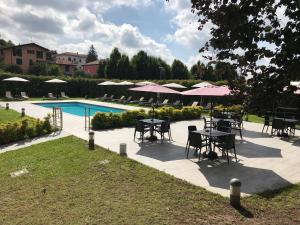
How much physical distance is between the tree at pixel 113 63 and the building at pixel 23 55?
2719cm

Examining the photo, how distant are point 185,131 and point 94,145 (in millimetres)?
5328

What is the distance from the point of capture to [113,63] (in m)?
48.1

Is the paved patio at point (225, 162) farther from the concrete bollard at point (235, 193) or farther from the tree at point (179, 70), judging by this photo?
the tree at point (179, 70)

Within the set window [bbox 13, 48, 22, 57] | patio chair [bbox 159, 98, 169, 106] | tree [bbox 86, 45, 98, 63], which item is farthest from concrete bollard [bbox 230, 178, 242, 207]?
tree [bbox 86, 45, 98, 63]

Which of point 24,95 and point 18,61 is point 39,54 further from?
point 24,95

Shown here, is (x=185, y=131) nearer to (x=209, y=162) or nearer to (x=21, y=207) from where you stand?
(x=209, y=162)

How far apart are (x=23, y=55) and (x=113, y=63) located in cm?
2887

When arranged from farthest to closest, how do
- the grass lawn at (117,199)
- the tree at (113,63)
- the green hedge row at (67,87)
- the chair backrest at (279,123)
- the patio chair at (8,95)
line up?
the tree at (113,63) → the green hedge row at (67,87) → the patio chair at (8,95) → the chair backrest at (279,123) → the grass lawn at (117,199)

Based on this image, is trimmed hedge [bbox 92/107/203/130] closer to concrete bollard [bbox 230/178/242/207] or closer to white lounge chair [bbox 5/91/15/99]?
concrete bollard [bbox 230/178/242/207]

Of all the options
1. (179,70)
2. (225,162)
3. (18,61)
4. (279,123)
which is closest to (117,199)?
(225,162)

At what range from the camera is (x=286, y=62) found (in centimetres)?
396

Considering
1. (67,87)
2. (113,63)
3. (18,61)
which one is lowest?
(67,87)

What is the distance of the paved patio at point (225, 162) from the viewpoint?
824 centimetres

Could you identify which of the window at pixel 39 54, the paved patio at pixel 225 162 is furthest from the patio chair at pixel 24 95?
the window at pixel 39 54
